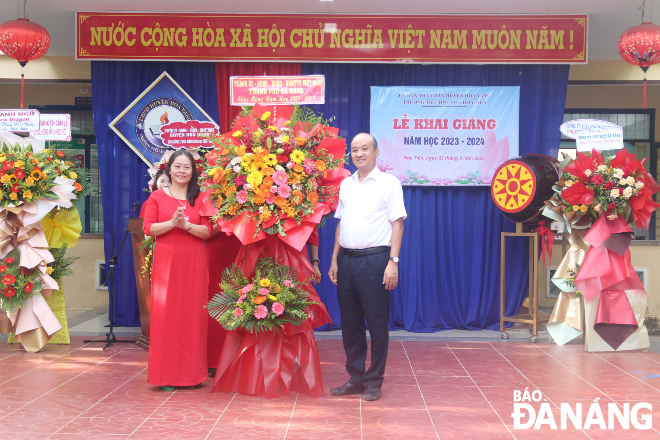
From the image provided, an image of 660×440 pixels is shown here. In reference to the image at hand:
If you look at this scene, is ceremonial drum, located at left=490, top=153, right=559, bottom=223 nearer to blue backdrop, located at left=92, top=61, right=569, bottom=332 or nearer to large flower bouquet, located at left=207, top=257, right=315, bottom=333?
blue backdrop, located at left=92, top=61, right=569, bottom=332

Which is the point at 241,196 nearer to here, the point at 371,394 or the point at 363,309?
the point at 363,309

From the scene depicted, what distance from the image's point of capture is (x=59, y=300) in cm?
468

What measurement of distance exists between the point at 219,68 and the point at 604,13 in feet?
11.0

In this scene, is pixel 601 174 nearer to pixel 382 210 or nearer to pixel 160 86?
pixel 382 210

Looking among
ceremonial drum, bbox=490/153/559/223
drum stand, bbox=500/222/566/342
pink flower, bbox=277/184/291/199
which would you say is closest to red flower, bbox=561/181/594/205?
ceremonial drum, bbox=490/153/559/223

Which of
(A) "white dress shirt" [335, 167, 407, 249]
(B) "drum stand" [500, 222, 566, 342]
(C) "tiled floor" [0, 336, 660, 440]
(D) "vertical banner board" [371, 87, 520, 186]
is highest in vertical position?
(D) "vertical banner board" [371, 87, 520, 186]

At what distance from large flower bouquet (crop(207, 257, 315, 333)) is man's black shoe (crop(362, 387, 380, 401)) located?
53 centimetres

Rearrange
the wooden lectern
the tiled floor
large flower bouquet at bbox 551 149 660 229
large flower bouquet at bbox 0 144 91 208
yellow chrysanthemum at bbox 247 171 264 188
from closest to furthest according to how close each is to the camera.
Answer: the tiled floor, yellow chrysanthemum at bbox 247 171 264 188, large flower bouquet at bbox 0 144 91 208, large flower bouquet at bbox 551 149 660 229, the wooden lectern

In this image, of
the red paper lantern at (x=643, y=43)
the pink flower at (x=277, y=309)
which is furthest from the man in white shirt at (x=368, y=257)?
the red paper lantern at (x=643, y=43)

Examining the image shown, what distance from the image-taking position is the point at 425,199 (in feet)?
17.1

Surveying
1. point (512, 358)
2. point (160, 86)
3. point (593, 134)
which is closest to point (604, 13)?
point (593, 134)

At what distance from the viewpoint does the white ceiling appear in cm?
482

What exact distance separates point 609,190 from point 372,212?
2187mm

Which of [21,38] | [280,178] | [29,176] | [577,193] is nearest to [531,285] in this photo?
[577,193]
